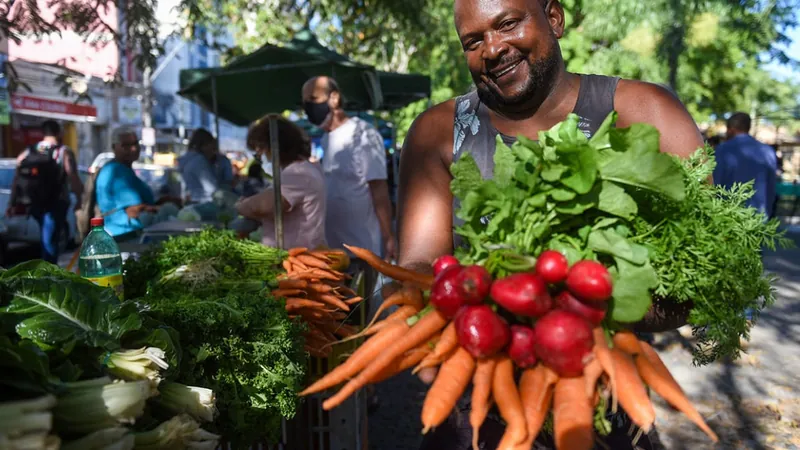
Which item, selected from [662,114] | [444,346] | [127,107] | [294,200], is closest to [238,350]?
[444,346]

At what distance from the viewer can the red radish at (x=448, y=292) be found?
4.96ft

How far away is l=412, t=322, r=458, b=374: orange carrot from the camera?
1.63 metres

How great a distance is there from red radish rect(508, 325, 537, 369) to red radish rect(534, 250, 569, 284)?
13 cm

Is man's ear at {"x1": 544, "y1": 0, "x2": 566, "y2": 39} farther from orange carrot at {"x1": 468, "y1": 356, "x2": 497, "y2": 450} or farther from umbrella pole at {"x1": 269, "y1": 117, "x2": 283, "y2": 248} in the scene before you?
umbrella pole at {"x1": 269, "y1": 117, "x2": 283, "y2": 248}

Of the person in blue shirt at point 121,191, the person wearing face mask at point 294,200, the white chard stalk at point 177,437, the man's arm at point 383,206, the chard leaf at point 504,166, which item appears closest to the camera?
the chard leaf at point 504,166

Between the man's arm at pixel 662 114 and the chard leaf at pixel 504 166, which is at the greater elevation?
the man's arm at pixel 662 114

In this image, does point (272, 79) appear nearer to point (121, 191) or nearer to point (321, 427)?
point (121, 191)

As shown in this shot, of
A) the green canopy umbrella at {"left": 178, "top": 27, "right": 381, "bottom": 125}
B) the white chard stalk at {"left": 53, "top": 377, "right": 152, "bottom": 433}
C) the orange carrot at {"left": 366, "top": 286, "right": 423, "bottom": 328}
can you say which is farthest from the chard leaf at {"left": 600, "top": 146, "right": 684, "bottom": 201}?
the green canopy umbrella at {"left": 178, "top": 27, "right": 381, "bottom": 125}

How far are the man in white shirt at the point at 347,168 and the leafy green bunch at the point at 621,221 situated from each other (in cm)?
367

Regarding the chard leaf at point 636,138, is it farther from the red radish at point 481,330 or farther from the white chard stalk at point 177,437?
the white chard stalk at point 177,437

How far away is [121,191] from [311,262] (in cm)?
292

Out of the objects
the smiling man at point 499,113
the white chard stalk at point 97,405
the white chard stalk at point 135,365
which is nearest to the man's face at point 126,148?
the smiling man at point 499,113

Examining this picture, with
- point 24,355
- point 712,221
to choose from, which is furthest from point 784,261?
point 24,355

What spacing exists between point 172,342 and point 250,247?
1.83 meters
